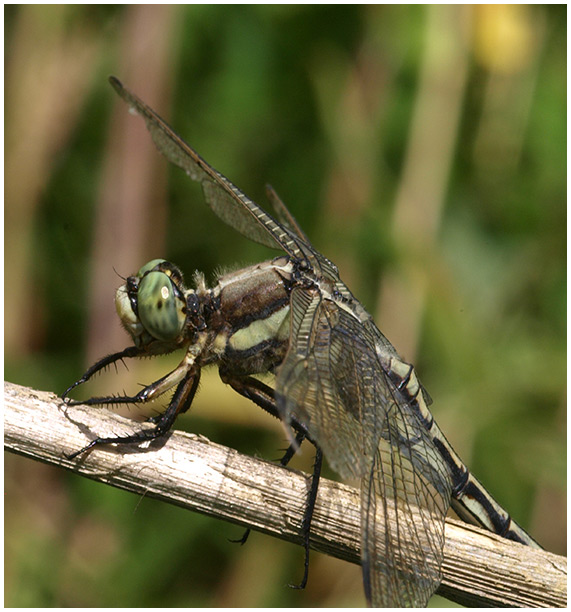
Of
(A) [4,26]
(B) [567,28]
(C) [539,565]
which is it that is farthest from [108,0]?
(C) [539,565]

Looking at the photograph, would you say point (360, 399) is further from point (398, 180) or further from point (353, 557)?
point (398, 180)

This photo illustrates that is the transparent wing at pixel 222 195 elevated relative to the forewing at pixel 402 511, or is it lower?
elevated

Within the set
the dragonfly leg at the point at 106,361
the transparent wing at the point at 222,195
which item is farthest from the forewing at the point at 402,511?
the dragonfly leg at the point at 106,361

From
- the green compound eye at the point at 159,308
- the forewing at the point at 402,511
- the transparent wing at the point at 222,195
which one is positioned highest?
the transparent wing at the point at 222,195

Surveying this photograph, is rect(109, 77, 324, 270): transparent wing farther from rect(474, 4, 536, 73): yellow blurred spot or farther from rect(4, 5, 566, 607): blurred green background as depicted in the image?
rect(474, 4, 536, 73): yellow blurred spot

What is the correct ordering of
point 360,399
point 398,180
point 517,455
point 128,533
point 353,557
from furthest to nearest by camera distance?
point 398,180 < point 517,455 < point 128,533 < point 360,399 < point 353,557

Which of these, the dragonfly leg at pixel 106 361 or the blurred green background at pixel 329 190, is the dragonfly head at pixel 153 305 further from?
the blurred green background at pixel 329 190
